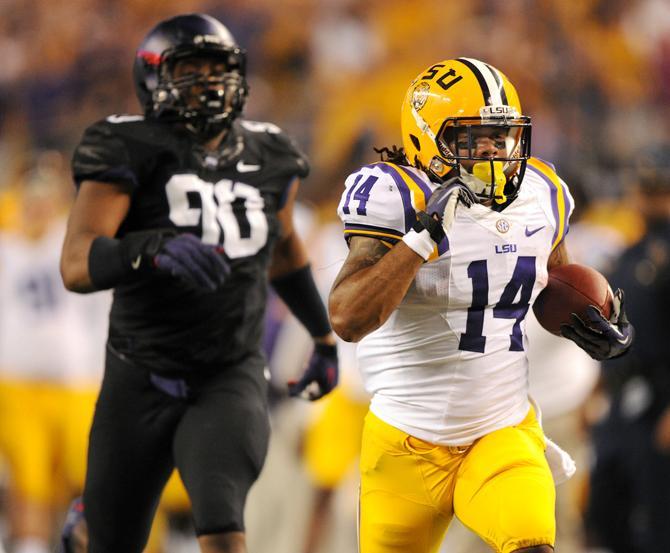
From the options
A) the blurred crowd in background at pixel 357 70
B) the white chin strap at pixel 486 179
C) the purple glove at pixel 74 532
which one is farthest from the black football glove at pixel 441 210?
the blurred crowd in background at pixel 357 70

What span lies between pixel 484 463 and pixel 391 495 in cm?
24

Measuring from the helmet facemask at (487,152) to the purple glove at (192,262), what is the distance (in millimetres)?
589

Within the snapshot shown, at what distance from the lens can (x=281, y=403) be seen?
6.59m

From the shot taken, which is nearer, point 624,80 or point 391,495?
point 391,495

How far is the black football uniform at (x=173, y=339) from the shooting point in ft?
11.3

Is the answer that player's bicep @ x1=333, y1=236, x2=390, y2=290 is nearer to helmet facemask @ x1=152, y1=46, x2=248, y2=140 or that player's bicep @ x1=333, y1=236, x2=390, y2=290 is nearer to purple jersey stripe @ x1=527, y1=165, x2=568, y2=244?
purple jersey stripe @ x1=527, y1=165, x2=568, y2=244

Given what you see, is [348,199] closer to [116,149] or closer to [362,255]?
[362,255]

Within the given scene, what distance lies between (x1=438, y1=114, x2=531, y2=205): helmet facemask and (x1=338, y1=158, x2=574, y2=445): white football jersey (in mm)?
51

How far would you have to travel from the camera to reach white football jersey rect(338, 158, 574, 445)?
2.91 m

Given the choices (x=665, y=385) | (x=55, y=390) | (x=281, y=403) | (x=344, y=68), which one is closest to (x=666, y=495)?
(x=665, y=385)

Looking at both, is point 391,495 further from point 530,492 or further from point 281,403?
→ point 281,403

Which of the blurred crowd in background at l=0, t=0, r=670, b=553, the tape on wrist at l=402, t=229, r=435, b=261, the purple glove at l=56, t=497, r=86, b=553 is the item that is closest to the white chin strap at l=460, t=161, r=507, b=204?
the tape on wrist at l=402, t=229, r=435, b=261

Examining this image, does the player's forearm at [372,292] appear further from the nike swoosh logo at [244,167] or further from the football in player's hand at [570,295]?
the nike swoosh logo at [244,167]

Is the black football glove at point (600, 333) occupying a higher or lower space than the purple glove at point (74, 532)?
higher
